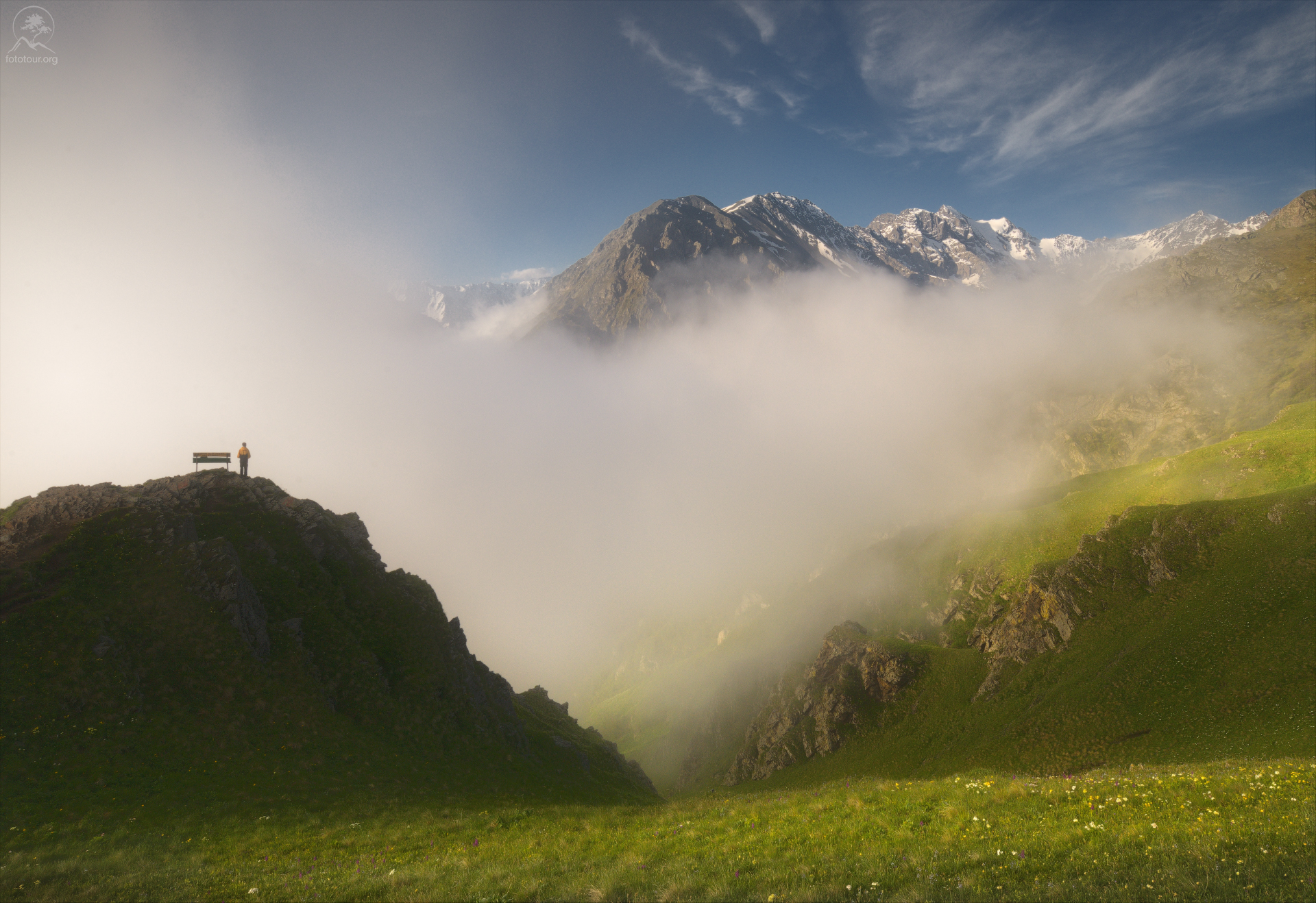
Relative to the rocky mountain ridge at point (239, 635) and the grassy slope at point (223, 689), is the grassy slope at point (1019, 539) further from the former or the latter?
the grassy slope at point (223, 689)

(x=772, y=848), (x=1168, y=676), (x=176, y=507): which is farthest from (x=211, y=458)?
A: (x=1168, y=676)

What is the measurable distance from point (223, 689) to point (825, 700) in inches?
4529

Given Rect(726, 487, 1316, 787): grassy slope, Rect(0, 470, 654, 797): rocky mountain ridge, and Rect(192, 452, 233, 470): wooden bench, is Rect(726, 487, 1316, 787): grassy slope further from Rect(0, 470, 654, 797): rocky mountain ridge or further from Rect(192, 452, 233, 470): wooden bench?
Rect(192, 452, 233, 470): wooden bench

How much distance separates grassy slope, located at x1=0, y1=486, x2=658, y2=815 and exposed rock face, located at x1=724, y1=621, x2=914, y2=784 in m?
81.1

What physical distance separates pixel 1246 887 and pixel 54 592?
187ft

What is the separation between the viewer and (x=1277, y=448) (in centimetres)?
10238

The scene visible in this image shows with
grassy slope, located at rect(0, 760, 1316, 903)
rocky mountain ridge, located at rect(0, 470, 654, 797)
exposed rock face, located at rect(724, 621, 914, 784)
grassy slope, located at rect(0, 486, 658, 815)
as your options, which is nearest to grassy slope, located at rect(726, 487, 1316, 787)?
exposed rock face, located at rect(724, 621, 914, 784)

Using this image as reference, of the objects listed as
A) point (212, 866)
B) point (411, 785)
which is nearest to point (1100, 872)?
point (212, 866)

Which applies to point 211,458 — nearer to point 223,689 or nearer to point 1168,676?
point 223,689

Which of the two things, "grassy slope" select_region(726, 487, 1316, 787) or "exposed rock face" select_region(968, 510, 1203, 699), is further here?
"exposed rock face" select_region(968, 510, 1203, 699)

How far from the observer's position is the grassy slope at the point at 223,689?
28.9m

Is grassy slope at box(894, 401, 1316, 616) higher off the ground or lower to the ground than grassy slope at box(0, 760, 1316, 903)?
higher

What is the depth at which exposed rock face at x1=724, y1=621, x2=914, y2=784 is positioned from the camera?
112 m

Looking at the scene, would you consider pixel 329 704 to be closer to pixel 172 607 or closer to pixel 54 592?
pixel 172 607
